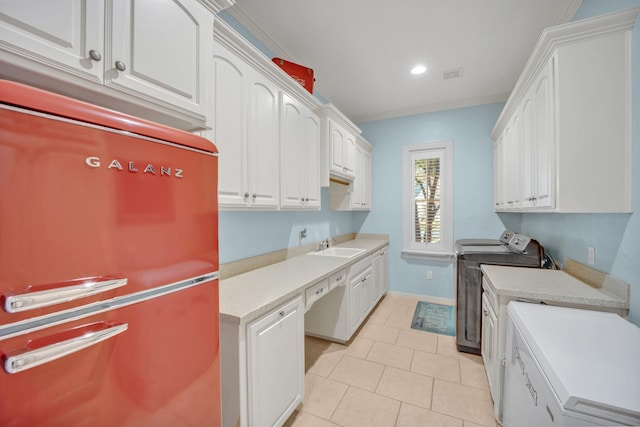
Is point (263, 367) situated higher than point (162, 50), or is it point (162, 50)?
point (162, 50)

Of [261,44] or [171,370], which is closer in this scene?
[171,370]

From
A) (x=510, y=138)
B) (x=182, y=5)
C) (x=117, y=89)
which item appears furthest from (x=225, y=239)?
(x=510, y=138)

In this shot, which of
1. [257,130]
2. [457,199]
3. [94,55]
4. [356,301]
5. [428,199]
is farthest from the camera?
[428,199]

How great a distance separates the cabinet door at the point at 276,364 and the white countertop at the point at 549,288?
1.34 m

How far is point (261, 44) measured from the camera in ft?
7.81

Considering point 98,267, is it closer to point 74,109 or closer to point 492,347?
point 74,109

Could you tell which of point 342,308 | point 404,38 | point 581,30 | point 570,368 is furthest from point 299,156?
point 570,368

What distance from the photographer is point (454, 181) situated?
380 centimetres

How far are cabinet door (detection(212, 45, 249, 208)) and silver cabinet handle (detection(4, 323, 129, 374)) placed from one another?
91cm

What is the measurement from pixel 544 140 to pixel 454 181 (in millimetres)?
2126

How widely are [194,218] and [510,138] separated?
3013 mm

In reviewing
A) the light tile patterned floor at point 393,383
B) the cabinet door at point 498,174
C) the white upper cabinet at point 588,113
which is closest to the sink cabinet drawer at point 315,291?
the light tile patterned floor at point 393,383

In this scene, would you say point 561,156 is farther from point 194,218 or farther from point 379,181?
point 379,181

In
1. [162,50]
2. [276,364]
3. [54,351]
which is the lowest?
[276,364]
